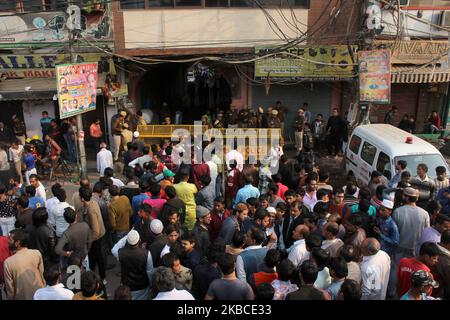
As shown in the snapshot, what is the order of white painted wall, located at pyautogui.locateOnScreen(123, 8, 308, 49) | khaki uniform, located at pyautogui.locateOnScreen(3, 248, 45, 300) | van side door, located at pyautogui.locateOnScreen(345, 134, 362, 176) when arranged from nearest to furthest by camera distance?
khaki uniform, located at pyautogui.locateOnScreen(3, 248, 45, 300)
van side door, located at pyautogui.locateOnScreen(345, 134, 362, 176)
white painted wall, located at pyautogui.locateOnScreen(123, 8, 308, 49)

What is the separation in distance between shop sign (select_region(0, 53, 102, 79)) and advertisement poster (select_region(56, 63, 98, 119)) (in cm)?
376

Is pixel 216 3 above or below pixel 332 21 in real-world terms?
above

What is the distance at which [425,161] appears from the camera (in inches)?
369

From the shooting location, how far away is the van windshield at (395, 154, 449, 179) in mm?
9273

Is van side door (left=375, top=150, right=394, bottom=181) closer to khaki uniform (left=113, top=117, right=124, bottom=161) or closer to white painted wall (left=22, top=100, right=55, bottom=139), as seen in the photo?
khaki uniform (left=113, top=117, right=124, bottom=161)

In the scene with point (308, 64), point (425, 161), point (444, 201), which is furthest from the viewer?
point (308, 64)

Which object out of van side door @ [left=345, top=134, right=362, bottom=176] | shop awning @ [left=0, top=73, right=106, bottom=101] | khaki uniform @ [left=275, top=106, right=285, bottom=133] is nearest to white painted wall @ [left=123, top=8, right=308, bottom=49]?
shop awning @ [left=0, top=73, right=106, bottom=101]

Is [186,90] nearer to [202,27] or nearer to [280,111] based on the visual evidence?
[202,27]

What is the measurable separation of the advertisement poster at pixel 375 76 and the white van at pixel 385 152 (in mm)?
1111

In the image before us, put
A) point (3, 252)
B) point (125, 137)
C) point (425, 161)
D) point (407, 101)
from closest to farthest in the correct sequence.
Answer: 1. point (3, 252)
2. point (425, 161)
3. point (125, 137)
4. point (407, 101)

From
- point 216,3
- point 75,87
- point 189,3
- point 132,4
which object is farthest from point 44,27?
point 216,3

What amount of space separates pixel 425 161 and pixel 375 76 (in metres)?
3.39

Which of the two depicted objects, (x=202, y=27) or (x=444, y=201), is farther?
(x=202, y=27)

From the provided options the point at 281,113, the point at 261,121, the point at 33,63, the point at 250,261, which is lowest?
the point at 261,121
